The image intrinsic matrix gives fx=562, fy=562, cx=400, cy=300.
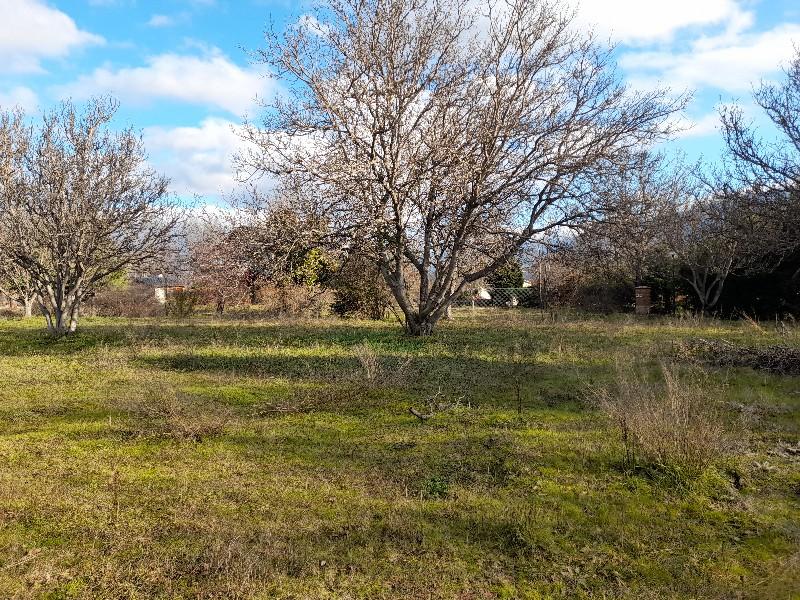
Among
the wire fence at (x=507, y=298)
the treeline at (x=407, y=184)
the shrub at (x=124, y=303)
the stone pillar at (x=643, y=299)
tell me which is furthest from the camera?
the wire fence at (x=507, y=298)

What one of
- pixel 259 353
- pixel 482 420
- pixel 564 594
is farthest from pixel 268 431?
pixel 259 353

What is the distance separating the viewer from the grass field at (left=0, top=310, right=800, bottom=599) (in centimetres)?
321

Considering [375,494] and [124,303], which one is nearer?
[375,494]

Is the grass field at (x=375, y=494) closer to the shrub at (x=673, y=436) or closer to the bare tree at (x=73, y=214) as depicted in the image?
the shrub at (x=673, y=436)

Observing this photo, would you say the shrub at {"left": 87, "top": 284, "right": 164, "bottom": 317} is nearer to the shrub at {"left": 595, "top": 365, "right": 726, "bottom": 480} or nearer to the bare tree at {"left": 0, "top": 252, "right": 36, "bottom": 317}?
the bare tree at {"left": 0, "top": 252, "right": 36, "bottom": 317}

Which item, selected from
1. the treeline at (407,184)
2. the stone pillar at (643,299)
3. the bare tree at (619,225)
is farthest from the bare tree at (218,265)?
the stone pillar at (643,299)

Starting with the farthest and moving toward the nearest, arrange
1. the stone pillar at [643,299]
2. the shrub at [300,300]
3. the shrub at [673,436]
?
the stone pillar at [643,299]
the shrub at [300,300]
the shrub at [673,436]

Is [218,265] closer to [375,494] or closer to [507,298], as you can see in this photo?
[375,494]

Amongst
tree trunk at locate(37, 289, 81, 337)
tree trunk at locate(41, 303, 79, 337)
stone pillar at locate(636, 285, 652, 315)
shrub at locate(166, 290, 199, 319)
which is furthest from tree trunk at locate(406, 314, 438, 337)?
stone pillar at locate(636, 285, 652, 315)

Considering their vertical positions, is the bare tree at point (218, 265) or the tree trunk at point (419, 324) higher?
the bare tree at point (218, 265)

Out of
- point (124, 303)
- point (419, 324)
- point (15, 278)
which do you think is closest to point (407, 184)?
point (419, 324)

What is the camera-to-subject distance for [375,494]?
432 cm

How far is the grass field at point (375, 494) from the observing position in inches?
126

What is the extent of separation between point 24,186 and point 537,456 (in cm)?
1375
